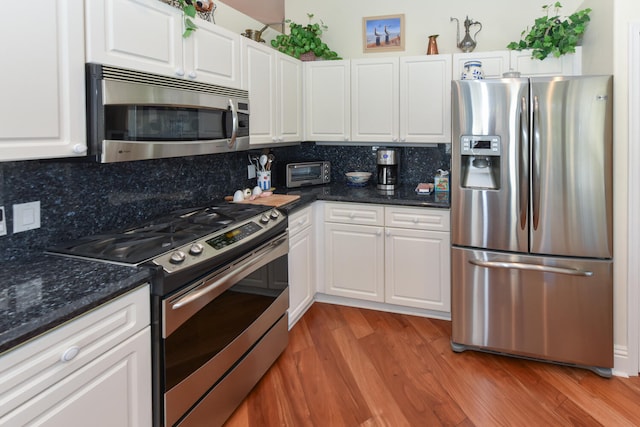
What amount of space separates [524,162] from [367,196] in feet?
3.81

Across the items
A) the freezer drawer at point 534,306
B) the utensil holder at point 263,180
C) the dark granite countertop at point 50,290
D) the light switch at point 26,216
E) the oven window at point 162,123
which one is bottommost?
the freezer drawer at point 534,306

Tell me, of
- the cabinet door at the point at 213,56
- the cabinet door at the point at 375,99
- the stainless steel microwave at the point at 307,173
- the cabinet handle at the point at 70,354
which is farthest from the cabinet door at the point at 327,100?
the cabinet handle at the point at 70,354

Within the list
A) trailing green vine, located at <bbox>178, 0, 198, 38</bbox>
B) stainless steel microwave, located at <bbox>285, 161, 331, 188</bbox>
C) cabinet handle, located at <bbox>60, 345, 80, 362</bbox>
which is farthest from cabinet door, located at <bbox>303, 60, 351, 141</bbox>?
cabinet handle, located at <bbox>60, 345, 80, 362</bbox>

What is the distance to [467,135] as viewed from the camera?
2.62m

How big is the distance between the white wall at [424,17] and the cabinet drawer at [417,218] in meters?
1.43

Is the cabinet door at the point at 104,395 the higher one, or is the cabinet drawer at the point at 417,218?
the cabinet drawer at the point at 417,218

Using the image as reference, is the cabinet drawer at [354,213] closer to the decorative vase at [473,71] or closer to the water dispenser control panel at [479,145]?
the water dispenser control panel at [479,145]

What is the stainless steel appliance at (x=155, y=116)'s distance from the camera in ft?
5.48

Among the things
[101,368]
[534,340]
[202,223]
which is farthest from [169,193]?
[534,340]

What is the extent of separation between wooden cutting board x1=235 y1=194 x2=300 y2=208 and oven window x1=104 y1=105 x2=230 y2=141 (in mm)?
617

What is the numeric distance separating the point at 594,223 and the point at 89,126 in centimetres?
252

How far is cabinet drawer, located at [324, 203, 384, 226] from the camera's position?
3.29 m

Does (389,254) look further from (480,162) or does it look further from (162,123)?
(162,123)

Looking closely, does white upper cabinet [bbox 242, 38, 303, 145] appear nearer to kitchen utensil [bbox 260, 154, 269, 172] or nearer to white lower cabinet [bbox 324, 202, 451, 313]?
kitchen utensil [bbox 260, 154, 269, 172]
